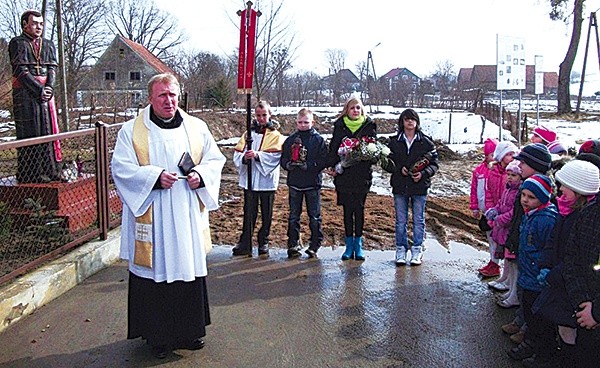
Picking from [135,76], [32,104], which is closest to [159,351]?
[32,104]

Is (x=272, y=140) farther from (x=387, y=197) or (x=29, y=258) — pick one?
(x=387, y=197)

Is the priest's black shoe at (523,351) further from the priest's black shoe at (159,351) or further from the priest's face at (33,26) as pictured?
the priest's face at (33,26)

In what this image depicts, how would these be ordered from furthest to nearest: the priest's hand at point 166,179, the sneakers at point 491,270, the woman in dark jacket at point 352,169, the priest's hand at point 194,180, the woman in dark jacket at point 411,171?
the woman in dark jacket at point 352,169, the woman in dark jacket at point 411,171, the sneakers at point 491,270, the priest's hand at point 194,180, the priest's hand at point 166,179

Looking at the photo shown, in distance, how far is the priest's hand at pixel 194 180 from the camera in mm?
4188

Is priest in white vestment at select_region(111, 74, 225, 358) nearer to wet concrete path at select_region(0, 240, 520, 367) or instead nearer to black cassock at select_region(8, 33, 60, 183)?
wet concrete path at select_region(0, 240, 520, 367)

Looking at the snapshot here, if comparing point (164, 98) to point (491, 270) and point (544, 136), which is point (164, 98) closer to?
point (544, 136)

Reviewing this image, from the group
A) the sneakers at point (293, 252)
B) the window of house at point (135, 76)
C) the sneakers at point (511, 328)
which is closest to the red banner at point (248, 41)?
the sneakers at point (293, 252)

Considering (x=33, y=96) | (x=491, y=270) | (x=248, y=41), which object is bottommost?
(x=491, y=270)

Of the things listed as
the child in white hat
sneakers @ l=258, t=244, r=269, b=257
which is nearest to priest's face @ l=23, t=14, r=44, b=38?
sneakers @ l=258, t=244, r=269, b=257

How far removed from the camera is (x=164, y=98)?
413 cm

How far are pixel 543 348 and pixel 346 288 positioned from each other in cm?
205

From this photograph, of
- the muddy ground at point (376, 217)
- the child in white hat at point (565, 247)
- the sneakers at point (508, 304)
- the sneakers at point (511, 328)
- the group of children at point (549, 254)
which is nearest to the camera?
the group of children at point (549, 254)

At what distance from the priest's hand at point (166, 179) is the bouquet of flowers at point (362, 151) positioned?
99.7 inches

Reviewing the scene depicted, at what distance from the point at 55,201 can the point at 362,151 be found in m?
3.41
